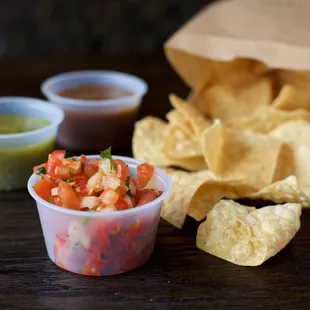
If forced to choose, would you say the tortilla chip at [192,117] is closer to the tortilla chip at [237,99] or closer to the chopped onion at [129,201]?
the tortilla chip at [237,99]

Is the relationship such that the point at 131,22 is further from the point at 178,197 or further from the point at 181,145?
the point at 178,197

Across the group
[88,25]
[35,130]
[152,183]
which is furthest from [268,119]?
[88,25]

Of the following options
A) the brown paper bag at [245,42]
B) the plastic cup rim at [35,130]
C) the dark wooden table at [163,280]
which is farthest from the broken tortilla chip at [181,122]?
the dark wooden table at [163,280]

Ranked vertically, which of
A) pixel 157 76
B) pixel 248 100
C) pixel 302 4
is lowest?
pixel 157 76

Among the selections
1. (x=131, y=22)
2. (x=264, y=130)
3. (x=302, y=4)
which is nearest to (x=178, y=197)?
(x=264, y=130)

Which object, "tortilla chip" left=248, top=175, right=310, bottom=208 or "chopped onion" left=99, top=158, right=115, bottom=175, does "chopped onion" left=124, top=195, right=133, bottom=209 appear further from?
"tortilla chip" left=248, top=175, right=310, bottom=208

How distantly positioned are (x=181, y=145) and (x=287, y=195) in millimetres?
445

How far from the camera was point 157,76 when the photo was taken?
320 cm

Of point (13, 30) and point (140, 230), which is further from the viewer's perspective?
point (13, 30)

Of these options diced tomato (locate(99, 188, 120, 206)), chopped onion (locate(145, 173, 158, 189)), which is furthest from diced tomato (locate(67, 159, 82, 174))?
chopped onion (locate(145, 173, 158, 189))

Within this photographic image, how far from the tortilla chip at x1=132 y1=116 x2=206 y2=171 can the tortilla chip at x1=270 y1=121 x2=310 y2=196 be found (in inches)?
10.2

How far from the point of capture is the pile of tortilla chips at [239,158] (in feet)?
5.52

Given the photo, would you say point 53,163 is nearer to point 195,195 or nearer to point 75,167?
point 75,167

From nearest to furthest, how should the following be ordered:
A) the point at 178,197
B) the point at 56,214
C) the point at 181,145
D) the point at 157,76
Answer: the point at 56,214 → the point at 178,197 → the point at 181,145 → the point at 157,76
